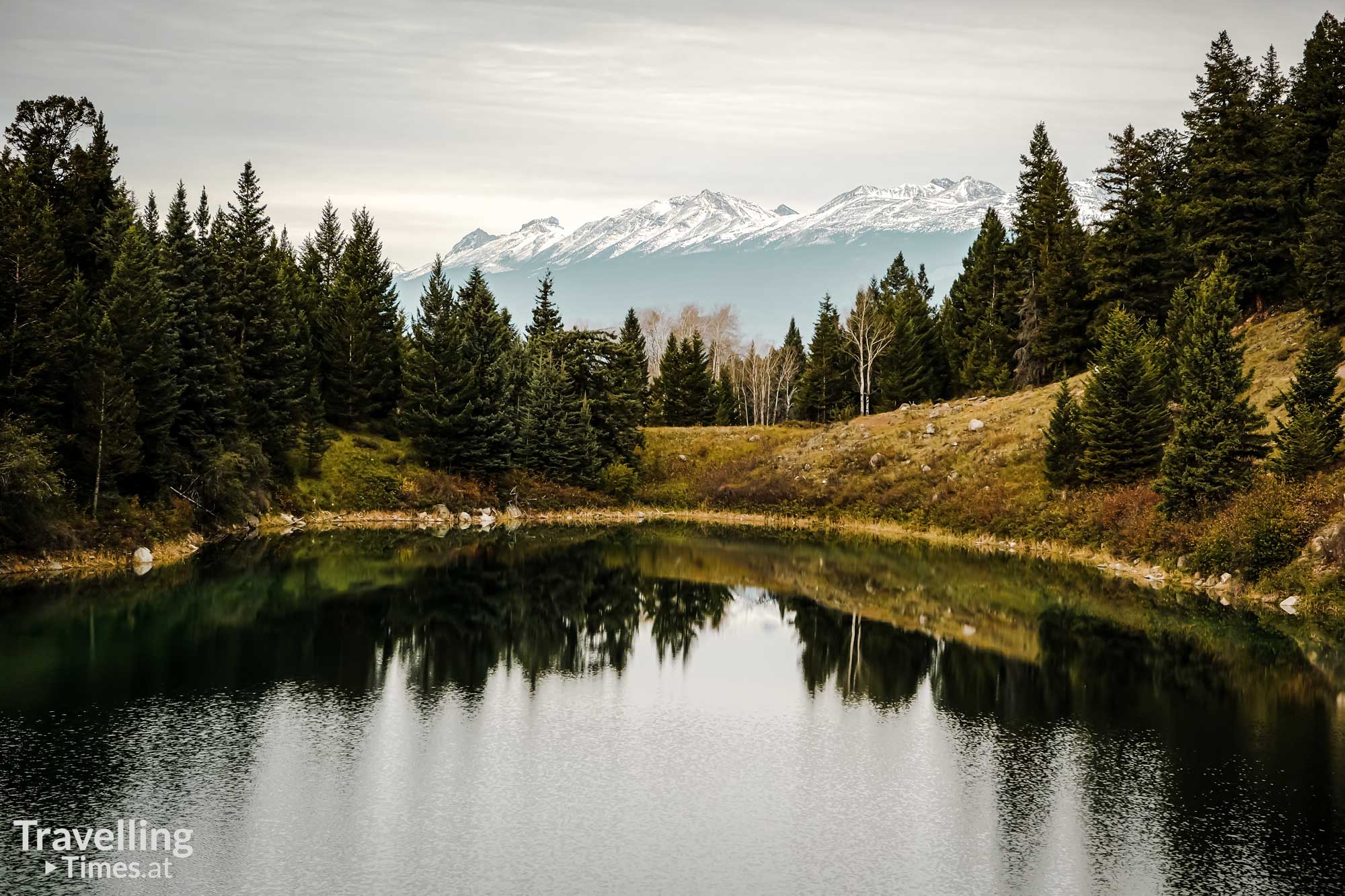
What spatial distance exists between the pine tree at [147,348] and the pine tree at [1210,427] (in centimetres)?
5461

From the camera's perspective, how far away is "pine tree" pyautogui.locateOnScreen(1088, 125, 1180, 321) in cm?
8200

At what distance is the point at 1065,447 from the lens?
6806 cm

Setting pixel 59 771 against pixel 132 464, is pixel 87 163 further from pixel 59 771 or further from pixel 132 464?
pixel 59 771

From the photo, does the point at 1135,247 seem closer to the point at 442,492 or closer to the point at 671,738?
the point at 442,492

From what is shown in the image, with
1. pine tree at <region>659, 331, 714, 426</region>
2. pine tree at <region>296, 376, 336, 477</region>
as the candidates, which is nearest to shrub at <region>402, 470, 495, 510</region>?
pine tree at <region>296, 376, 336, 477</region>

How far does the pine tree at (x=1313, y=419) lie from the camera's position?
→ 162 ft

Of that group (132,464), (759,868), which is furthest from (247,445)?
(759,868)

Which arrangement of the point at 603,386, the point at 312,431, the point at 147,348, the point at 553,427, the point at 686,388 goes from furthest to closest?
the point at 686,388, the point at 603,386, the point at 553,427, the point at 312,431, the point at 147,348

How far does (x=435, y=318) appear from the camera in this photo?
89.8m

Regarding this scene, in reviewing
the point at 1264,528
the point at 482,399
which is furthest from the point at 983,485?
the point at 482,399

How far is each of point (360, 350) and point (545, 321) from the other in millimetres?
18073

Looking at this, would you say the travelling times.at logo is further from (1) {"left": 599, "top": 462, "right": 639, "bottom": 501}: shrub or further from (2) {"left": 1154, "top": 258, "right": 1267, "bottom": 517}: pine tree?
(1) {"left": 599, "top": 462, "right": 639, "bottom": 501}: shrub

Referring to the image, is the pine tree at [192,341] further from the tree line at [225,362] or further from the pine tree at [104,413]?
the pine tree at [104,413]

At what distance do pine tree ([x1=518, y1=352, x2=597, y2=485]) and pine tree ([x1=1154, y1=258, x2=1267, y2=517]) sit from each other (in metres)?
49.5
